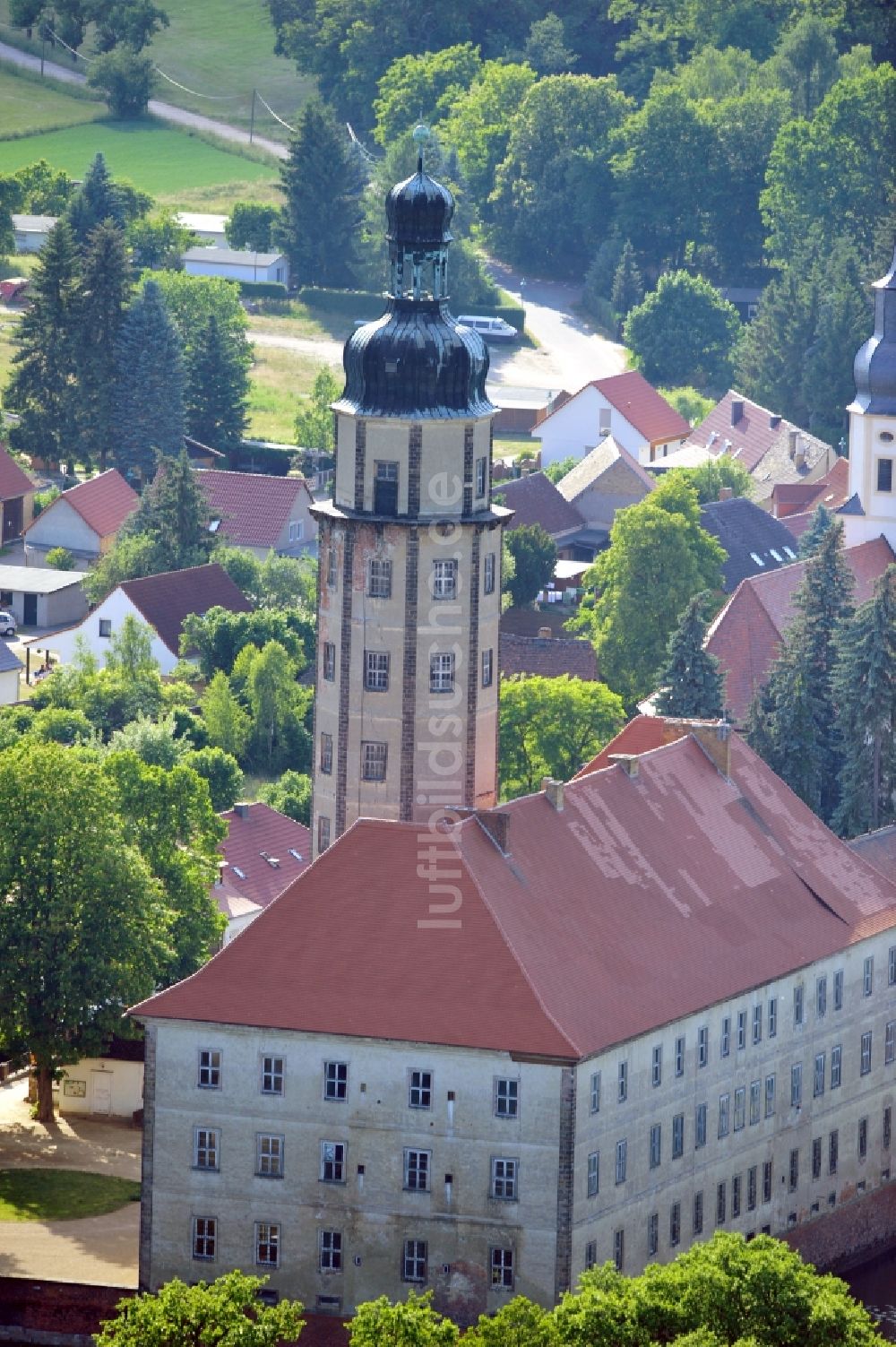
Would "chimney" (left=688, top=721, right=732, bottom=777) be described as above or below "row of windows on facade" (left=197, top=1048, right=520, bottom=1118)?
above

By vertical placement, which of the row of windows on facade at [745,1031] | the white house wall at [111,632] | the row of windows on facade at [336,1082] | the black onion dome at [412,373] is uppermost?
the black onion dome at [412,373]

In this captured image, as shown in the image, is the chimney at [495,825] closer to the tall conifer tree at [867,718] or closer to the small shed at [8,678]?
the tall conifer tree at [867,718]

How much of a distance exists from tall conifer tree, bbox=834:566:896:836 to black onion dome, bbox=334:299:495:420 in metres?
36.6

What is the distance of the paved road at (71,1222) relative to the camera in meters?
125

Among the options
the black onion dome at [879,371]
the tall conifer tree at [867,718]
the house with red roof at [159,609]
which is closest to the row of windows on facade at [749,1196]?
the tall conifer tree at [867,718]

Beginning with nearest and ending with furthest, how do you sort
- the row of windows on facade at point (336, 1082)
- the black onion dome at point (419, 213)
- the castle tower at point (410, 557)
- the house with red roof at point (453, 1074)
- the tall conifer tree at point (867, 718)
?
1. the row of windows on facade at point (336, 1082)
2. the house with red roof at point (453, 1074)
3. the black onion dome at point (419, 213)
4. the castle tower at point (410, 557)
5. the tall conifer tree at point (867, 718)

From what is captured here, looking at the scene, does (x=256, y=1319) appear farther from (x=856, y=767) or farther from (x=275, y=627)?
(x=275, y=627)

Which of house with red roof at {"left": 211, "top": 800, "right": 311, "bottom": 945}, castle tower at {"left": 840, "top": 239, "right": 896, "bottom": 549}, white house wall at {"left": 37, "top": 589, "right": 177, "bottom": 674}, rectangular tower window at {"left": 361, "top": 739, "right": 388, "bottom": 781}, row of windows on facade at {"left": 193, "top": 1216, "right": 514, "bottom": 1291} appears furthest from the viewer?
castle tower at {"left": 840, "top": 239, "right": 896, "bottom": 549}

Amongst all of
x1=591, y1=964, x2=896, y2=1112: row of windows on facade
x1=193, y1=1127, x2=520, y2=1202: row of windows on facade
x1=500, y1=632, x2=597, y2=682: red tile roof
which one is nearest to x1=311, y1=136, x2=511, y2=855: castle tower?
x1=591, y1=964, x2=896, y2=1112: row of windows on facade

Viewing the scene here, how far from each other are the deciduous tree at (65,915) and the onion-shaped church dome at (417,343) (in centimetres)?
1353

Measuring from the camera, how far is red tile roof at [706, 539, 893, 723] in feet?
562

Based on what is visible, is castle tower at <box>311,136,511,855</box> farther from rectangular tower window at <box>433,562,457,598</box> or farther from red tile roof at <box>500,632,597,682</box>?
red tile roof at <box>500,632,597,682</box>

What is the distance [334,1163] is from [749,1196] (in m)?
13.0

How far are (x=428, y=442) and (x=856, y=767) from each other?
38.3 meters
